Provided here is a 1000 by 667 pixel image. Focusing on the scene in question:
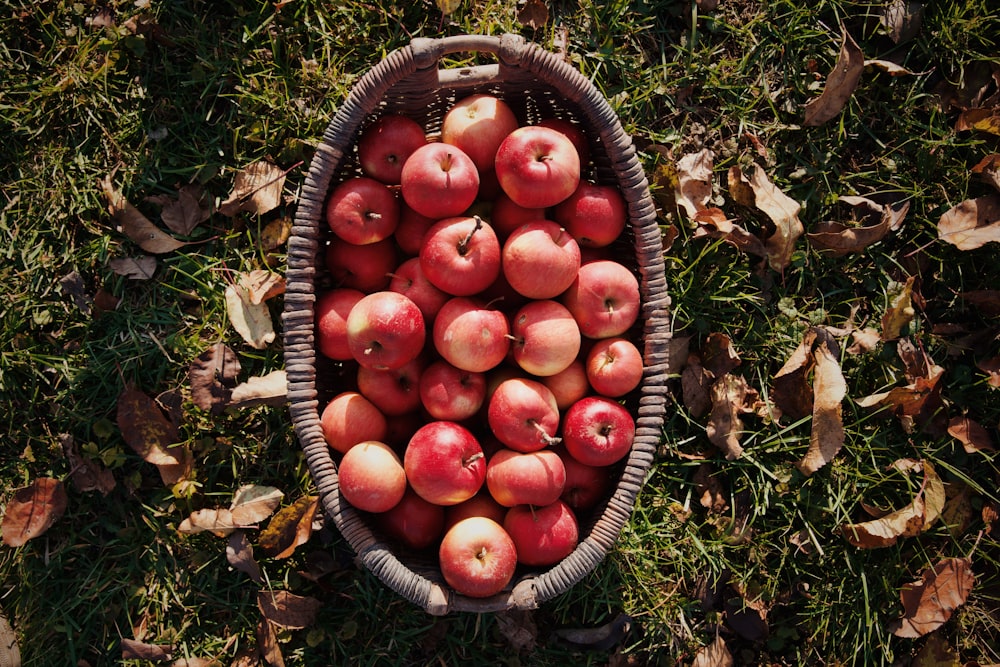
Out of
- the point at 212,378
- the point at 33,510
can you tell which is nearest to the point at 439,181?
the point at 212,378

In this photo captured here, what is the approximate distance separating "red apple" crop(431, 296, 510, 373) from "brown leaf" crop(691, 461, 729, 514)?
1.40m

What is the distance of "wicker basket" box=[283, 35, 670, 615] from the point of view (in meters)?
2.54

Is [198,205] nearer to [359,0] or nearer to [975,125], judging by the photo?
[359,0]

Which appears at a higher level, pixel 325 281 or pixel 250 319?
pixel 325 281

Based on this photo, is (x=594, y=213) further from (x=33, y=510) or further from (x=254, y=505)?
(x=33, y=510)

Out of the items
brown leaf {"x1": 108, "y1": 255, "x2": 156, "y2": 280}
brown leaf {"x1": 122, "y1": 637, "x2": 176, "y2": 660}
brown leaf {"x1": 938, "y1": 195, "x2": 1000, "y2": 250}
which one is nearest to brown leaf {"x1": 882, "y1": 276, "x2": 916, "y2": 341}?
brown leaf {"x1": 938, "y1": 195, "x2": 1000, "y2": 250}

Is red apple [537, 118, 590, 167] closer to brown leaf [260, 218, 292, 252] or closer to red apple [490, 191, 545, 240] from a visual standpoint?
red apple [490, 191, 545, 240]

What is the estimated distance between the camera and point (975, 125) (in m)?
3.49

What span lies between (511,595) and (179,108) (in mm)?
2914

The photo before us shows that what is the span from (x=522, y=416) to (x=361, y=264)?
963mm

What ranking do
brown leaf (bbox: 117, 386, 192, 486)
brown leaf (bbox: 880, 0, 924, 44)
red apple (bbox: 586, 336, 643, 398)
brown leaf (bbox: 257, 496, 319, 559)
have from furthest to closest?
brown leaf (bbox: 880, 0, 924, 44)
brown leaf (bbox: 117, 386, 192, 486)
brown leaf (bbox: 257, 496, 319, 559)
red apple (bbox: 586, 336, 643, 398)

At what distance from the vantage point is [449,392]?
105 inches

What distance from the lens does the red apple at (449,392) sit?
2.66 metres

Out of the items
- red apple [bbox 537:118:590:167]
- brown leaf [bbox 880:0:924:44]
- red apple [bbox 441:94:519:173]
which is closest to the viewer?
red apple [bbox 441:94:519:173]
